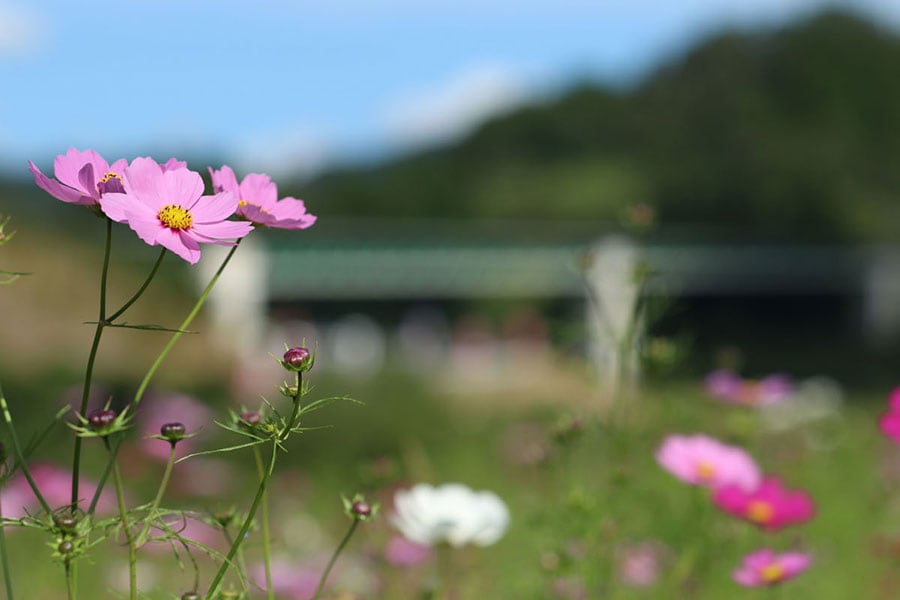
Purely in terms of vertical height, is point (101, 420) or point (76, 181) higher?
point (76, 181)

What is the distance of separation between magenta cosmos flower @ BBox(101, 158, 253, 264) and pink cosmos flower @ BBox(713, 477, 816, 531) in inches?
29.4

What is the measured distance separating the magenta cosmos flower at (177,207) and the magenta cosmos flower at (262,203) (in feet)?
0.10

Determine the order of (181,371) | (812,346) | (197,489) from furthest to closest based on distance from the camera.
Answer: (812,346) < (181,371) < (197,489)

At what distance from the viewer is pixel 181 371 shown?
20.7 ft

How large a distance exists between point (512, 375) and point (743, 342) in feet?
61.7

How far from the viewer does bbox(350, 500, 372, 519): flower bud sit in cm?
71

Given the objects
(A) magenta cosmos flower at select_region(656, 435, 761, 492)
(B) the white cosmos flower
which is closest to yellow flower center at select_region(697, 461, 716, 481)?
(A) magenta cosmos flower at select_region(656, 435, 761, 492)

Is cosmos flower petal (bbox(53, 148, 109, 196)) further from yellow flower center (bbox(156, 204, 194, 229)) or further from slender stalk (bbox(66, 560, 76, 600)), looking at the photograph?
slender stalk (bbox(66, 560, 76, 600))

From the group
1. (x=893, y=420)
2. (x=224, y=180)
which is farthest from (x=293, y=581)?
(x=224, y=180)

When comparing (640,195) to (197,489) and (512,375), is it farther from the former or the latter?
(197,489)

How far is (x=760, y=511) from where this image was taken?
1223 millimetres

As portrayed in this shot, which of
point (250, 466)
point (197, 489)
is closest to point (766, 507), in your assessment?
point (197, 489)

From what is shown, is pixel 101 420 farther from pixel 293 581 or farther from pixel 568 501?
pixel 293 581

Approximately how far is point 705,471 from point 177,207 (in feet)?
2.73
